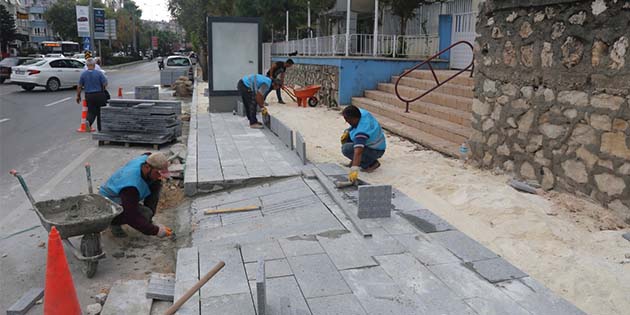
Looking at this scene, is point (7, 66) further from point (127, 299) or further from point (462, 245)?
point (462, 245)

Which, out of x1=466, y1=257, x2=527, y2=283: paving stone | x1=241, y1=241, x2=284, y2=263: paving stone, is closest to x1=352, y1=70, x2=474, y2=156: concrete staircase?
x1=466, y1=257, x2=527, y2=283: paving stone

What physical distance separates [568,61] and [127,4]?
456 ft

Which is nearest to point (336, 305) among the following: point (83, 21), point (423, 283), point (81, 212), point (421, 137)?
point (423, 283)

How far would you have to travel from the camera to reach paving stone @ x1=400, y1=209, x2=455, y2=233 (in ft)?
15.7

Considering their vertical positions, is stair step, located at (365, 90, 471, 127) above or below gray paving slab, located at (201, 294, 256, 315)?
above

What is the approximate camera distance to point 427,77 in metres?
12.5

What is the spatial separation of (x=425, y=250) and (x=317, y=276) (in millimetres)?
1048

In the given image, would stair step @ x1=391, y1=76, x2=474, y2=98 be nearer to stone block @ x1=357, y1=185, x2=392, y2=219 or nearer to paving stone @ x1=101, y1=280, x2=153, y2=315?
stone block @ x1=357, y1=185, x2=392, y2=219

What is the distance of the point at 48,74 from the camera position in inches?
851

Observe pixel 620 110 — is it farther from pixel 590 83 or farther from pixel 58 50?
pixel 58 50

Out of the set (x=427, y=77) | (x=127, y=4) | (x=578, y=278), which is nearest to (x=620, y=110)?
(x=578, y=278)

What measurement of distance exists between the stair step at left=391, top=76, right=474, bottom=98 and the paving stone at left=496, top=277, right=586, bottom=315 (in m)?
6.68

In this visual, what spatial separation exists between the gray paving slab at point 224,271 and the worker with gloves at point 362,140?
221 cm

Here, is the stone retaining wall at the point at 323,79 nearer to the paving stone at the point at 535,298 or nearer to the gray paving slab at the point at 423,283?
the gray paving slab at the point at 423,283
